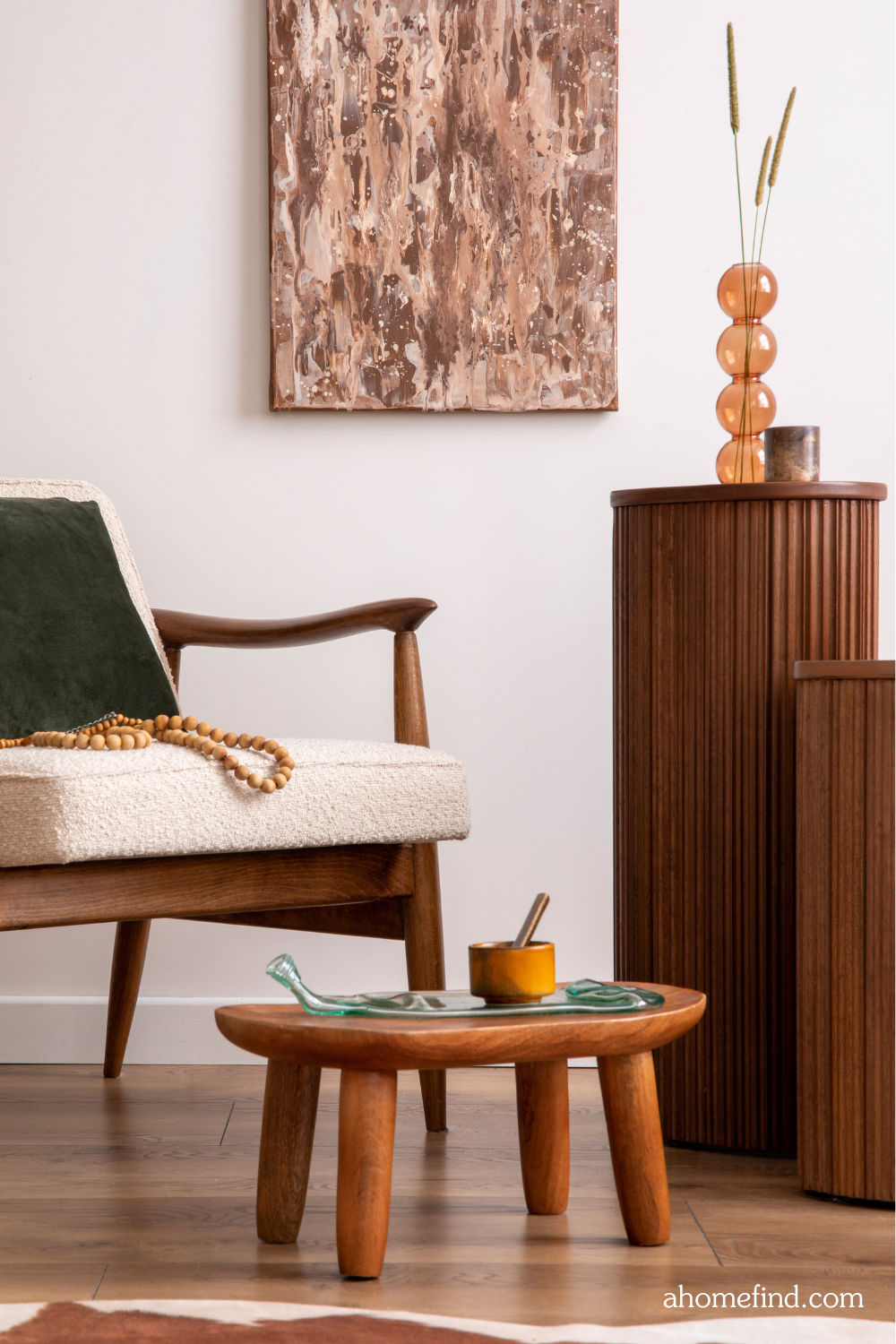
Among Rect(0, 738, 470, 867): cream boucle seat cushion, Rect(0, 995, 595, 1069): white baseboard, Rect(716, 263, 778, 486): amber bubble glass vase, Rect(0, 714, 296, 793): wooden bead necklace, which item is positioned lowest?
Rect(0, 995, 595, 1069): white baseboard

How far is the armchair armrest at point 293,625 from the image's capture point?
1469 mm

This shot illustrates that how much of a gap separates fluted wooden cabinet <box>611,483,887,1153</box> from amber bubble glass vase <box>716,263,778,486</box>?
0.15 meters

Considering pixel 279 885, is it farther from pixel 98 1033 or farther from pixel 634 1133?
pixel 98 1033

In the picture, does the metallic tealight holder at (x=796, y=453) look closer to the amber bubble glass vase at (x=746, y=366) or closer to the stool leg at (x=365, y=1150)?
the amber bubble glass vase at (x=746, y=366)

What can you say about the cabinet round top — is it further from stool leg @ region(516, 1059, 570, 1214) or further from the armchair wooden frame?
stool leg @ region(516, 1059, 570, 1214)

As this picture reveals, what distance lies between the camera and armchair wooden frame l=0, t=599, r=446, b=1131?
113 centimetres

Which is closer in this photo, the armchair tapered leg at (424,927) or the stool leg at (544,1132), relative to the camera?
the stool leg at (544,1132)

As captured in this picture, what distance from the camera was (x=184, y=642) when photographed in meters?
1.65

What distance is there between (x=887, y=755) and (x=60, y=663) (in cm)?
89

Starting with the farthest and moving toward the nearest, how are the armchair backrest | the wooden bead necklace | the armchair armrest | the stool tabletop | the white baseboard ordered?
the white baseboard < the armchair backrest < the armchair armrest < the wooden bead necklace < the stool tabletop

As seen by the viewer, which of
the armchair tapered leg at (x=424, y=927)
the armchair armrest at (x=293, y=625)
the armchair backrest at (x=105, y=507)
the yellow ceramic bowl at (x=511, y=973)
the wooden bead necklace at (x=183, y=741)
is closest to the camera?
the yellow ceramic bowl at (x=511, y=973)

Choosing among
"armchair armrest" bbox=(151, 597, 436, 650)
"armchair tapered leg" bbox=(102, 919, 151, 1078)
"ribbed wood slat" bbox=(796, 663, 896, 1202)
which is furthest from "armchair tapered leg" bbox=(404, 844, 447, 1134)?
"armchair tapered leg" bbox=(102, 919, 151, 1078)

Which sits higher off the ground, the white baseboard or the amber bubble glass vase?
the amber bubble glass vase

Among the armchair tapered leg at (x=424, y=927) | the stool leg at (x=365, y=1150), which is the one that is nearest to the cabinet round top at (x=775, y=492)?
the armchair tapered leg at (x=424, y=927)
